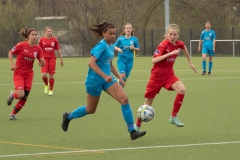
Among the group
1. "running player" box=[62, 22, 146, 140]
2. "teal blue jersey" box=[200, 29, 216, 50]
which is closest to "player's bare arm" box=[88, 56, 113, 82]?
"running player" box=[62, 22, 146, 140]

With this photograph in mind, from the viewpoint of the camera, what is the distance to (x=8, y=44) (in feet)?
151

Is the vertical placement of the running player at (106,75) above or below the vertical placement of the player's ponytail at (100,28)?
below

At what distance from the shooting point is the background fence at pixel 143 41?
140 feet

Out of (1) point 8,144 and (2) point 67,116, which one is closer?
(1) point 8,144

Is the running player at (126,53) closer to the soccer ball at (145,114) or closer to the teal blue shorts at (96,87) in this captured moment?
the soccer ball at (145,114)

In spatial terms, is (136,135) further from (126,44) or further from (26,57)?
(126,44)

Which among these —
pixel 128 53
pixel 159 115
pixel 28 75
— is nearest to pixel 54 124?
pixel 28 75

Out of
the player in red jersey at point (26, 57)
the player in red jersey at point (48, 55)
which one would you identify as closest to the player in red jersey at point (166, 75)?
the player in red jersey at point (26, 57)

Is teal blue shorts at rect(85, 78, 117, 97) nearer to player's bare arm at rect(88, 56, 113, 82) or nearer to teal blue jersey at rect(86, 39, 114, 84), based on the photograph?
teal blue jersey at rect(86, 39, 114, 84)

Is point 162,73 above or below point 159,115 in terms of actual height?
above

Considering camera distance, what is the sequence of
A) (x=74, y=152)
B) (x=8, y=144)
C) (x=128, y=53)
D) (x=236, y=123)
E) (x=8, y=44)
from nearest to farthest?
(x=74, y=152) < (x=8, y=144) < (x=236, y=123) < (x=128, y=53) < (x=8, y=44)

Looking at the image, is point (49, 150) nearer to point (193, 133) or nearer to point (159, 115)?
point (193, 133)

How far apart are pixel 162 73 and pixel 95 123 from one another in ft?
5.63

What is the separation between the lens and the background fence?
42.8 m
